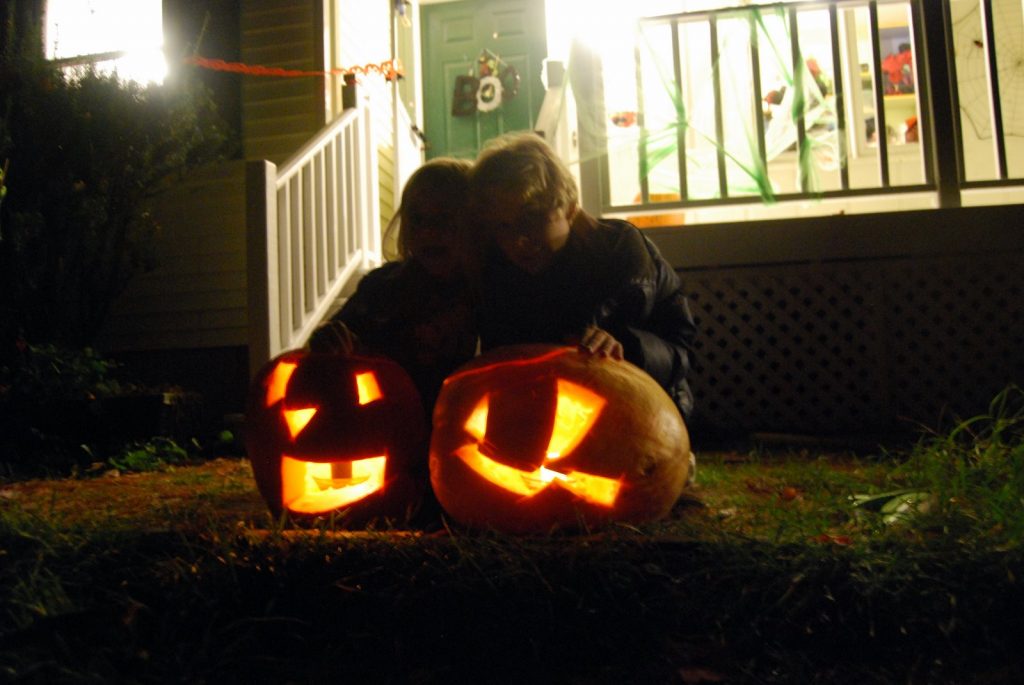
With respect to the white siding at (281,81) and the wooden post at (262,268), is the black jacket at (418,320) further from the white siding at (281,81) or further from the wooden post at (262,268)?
the white siding at (281,81)

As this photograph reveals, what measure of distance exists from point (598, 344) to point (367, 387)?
69cm

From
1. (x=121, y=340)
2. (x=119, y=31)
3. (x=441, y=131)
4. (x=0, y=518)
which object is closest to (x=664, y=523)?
(x=0, y=518)

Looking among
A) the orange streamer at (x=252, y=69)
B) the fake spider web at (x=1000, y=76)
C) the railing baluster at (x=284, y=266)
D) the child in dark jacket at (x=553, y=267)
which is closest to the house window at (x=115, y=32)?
the orange streamer at (x=252, y=69)

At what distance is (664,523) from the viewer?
208cm

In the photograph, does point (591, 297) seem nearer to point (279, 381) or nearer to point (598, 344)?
point (598, 344)

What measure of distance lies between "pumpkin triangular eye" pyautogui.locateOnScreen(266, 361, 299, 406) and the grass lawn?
46cm

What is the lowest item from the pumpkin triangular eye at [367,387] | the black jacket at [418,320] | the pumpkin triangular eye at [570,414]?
the pumpkin triangular eye at [570,414]

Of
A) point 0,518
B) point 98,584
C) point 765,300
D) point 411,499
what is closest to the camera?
point 98,584

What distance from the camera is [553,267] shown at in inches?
98.1

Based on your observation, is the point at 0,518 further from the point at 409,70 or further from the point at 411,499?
the point at 409,70

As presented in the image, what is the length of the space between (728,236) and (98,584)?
12.5 ft

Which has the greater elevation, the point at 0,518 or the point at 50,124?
the point at 50,124

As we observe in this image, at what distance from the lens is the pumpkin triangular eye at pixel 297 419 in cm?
216

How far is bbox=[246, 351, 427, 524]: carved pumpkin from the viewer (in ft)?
7.02
